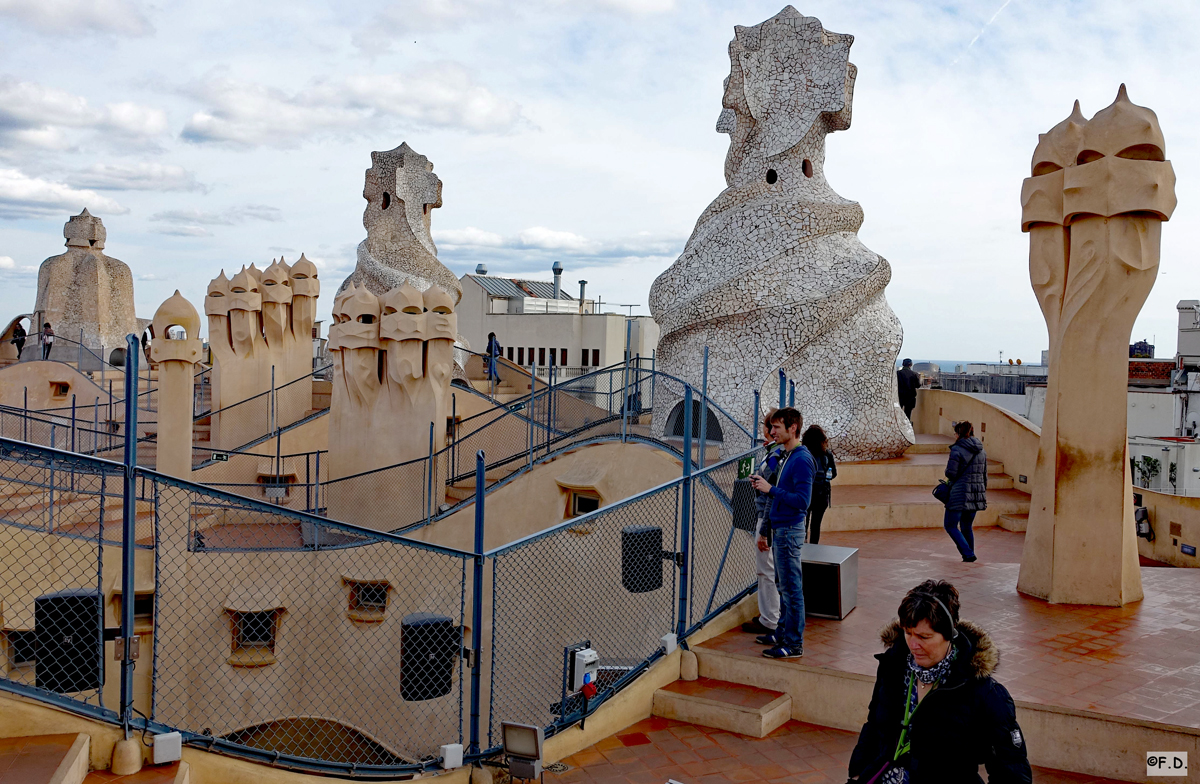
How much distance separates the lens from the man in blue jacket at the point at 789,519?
19.4 ft

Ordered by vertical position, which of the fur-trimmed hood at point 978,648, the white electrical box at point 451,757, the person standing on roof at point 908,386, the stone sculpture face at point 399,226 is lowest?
the white electrical box at point 451,757

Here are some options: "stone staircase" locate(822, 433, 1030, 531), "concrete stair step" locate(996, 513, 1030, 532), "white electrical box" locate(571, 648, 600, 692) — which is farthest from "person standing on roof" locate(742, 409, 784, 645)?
"concrete stair step" locate(996, 513, 1030, 532)

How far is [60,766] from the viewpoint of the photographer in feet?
13.7

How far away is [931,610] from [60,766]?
152 inches

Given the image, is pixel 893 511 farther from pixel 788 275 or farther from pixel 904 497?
pixel 788 275

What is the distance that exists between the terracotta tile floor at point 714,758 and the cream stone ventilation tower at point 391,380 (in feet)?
31.7

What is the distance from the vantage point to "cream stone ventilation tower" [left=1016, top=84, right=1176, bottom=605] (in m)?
7.34

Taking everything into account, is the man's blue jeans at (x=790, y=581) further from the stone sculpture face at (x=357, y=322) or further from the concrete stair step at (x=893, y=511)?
the stone sculpture face at (x=357, y=322)

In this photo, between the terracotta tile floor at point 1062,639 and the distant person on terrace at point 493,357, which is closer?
the terracotta tile floor at point 1062,639

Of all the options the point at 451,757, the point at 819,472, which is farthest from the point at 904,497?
the point at 451,757

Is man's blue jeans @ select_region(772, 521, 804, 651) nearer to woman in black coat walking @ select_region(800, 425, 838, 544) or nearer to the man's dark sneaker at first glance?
the man's dark sneaker

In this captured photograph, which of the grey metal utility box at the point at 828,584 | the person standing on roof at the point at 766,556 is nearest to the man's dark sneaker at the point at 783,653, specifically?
the person standing on roof at the point at 766,556

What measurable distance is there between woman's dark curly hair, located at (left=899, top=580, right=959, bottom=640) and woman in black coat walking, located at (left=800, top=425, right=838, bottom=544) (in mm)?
5002

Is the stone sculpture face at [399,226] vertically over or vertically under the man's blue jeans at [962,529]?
over
